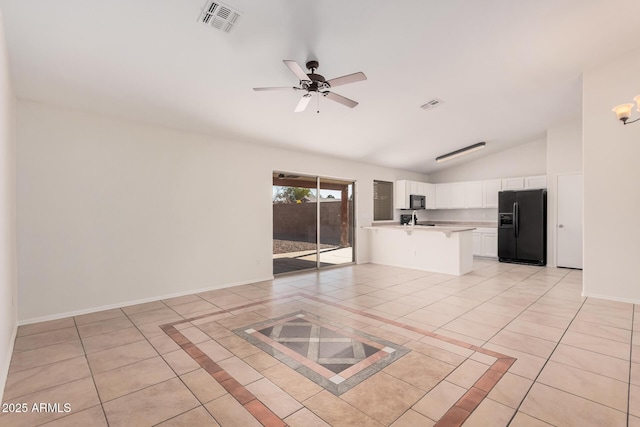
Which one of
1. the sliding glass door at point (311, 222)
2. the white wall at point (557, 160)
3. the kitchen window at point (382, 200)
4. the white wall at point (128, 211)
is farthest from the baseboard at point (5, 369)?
the white wall at point (557, 160)

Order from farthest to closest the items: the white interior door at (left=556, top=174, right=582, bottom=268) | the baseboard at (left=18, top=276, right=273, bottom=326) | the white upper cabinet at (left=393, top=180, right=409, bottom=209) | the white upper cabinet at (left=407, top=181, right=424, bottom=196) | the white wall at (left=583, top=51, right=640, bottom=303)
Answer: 1. the white upper cabinet at (left=407, top=181, right=424, bottom=196)
2. the white upper cabinet at (left=393, top=180, right=409, bottom=209)
3. the white interior door at (left=556, top=174, right=582, bottom=268)
4. the white wall at (left=583, top=51, right=640, bottom=303)
5. the baseboard at (left=18, top=276, right=273, bottom=326)

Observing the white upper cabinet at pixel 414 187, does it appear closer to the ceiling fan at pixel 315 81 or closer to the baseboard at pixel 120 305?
the baseboard at pixel 120 305

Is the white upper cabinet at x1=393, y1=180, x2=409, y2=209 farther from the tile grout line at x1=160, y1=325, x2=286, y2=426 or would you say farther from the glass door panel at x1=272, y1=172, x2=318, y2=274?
the tile grout line at x1=160, y1=325, x2=286, y2=426

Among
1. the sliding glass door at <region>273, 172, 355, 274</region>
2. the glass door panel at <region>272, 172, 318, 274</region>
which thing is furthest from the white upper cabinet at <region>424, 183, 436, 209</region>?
the glass door panel at <region>272, 172, 318, 274</region>

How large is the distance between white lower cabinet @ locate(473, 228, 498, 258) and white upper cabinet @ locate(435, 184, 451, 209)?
1.22 m

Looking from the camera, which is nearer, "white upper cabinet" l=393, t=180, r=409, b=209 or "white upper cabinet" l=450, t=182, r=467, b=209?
"white upper cabinet" l=393, t=180, r=409, b=209

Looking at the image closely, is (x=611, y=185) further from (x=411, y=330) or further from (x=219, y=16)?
(x=219, y=16)

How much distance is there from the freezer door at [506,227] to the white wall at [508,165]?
1053 mm

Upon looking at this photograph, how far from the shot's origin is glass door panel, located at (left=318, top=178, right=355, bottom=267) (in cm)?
672

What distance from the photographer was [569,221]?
21.4 feet

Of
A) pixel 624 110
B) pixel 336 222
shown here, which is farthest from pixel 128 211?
pixel 624 110

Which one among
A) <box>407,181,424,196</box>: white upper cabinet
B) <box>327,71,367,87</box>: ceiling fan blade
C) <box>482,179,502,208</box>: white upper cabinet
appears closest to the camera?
<box>327,71,367,87</box>: ceiling fan blade

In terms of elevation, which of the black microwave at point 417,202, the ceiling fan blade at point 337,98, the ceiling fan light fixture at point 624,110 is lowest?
the black microwave at point 417,202

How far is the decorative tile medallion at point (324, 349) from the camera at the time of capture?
234cm
